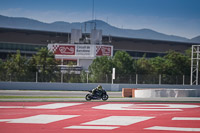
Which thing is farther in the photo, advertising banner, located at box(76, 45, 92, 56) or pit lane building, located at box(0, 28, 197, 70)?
pit lane building, located at box(0, 28, 197, 70)

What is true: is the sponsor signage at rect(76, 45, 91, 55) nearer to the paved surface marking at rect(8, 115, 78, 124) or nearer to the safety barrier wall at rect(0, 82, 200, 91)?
the safety barrier wall at rect(0, 82, 200, 91)

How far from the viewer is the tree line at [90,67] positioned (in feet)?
144

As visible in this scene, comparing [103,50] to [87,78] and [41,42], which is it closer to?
[41,42]

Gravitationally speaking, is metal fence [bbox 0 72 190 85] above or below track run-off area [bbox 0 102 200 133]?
above

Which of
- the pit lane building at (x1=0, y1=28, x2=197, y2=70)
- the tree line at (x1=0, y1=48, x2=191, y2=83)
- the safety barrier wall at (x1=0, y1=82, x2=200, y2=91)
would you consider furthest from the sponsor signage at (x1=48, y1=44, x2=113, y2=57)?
the safety barrier wall at (x1=0, y1=82, x2=200, y2=91)

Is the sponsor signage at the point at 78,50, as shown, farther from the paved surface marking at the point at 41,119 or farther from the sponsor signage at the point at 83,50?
the paved surface marking at the point at 41,119

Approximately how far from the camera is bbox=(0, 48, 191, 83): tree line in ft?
Answer: 144

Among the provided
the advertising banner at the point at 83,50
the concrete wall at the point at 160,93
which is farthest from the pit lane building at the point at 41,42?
the concrete wall at the point at 160,93

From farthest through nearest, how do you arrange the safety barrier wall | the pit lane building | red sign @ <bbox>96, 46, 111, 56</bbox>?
the pit lane building → red sign @ <bbox>96, 46, 111, 56</bbox> → the safety barrier wall

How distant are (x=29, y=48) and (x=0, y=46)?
6534 mm

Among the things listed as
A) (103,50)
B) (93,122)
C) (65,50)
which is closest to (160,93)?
(93,122)

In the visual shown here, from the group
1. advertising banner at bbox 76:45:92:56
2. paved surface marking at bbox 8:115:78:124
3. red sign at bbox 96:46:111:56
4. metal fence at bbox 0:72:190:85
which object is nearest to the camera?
paved surface marking at bbox 8:115:78:124

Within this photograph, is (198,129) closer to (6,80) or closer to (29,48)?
(6,80)

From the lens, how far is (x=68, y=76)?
44312 millimetres
